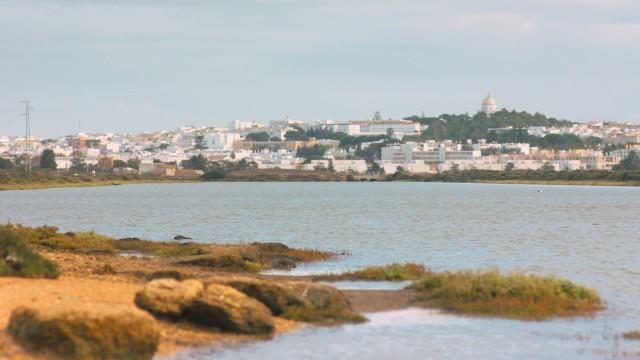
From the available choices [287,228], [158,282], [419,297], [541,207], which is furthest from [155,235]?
[541,207]

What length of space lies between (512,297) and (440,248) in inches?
804

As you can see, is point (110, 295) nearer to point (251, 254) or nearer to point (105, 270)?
point (105, 270)

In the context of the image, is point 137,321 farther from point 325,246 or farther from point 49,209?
point 49,209

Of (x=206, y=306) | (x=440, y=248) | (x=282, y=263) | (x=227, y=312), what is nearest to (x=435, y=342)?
(x=227, y=312)

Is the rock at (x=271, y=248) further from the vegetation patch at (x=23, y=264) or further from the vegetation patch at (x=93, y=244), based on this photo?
the vegetation patch at (x=23, y=264)

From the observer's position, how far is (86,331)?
17156 mm

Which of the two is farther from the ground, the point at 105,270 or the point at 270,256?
the point at 105,270

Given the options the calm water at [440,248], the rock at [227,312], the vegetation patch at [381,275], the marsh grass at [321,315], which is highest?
the rock at [227,312]

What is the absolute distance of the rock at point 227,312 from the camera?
19797 millimetres

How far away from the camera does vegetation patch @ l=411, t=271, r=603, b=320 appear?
2373 centimetres

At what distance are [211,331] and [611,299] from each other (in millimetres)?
11355

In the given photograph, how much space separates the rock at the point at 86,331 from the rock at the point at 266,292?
380 cm

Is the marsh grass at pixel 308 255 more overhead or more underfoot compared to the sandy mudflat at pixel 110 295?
more underfoot

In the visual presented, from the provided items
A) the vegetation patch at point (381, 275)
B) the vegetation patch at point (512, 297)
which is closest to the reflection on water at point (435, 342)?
the vegetation patch at point (512, 297)
